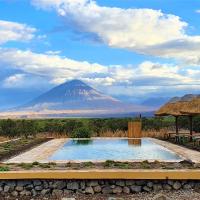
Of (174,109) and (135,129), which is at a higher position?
(174,109)

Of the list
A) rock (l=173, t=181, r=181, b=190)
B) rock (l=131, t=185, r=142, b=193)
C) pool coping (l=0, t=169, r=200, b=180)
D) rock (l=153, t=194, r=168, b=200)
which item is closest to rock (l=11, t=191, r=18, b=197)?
pool coping (l=0, t=169, r=200, b=180)

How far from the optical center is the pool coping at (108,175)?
26.2ft

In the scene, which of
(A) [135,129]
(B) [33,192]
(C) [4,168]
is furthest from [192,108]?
(B) [33,192]

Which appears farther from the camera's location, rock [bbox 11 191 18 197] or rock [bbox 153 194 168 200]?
rock [bbox 11 191 18 197]

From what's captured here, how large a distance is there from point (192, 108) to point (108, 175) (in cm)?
732

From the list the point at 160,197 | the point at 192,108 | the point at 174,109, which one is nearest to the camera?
the point at 160,197

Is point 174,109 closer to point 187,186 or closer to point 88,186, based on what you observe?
point 187,186

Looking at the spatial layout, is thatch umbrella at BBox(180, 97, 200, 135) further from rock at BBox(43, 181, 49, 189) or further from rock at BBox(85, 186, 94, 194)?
rock at BBox(43, 181, 49, 189)

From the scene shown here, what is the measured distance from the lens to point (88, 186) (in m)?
8.08

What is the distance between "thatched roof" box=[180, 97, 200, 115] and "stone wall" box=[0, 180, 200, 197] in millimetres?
6130

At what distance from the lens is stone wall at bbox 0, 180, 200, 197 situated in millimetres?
8086

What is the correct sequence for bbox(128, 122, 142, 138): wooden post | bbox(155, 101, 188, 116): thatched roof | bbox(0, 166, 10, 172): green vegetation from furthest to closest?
bbox(128, 122, 142, 138): wooden post < bbox(155, 101, 188, 116): thatched roof < bbox(0, 166, 10, 172): green vegetation

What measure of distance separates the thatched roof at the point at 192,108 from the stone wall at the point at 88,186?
613 centimetres

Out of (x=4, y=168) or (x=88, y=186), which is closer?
(x=88, y=186)
